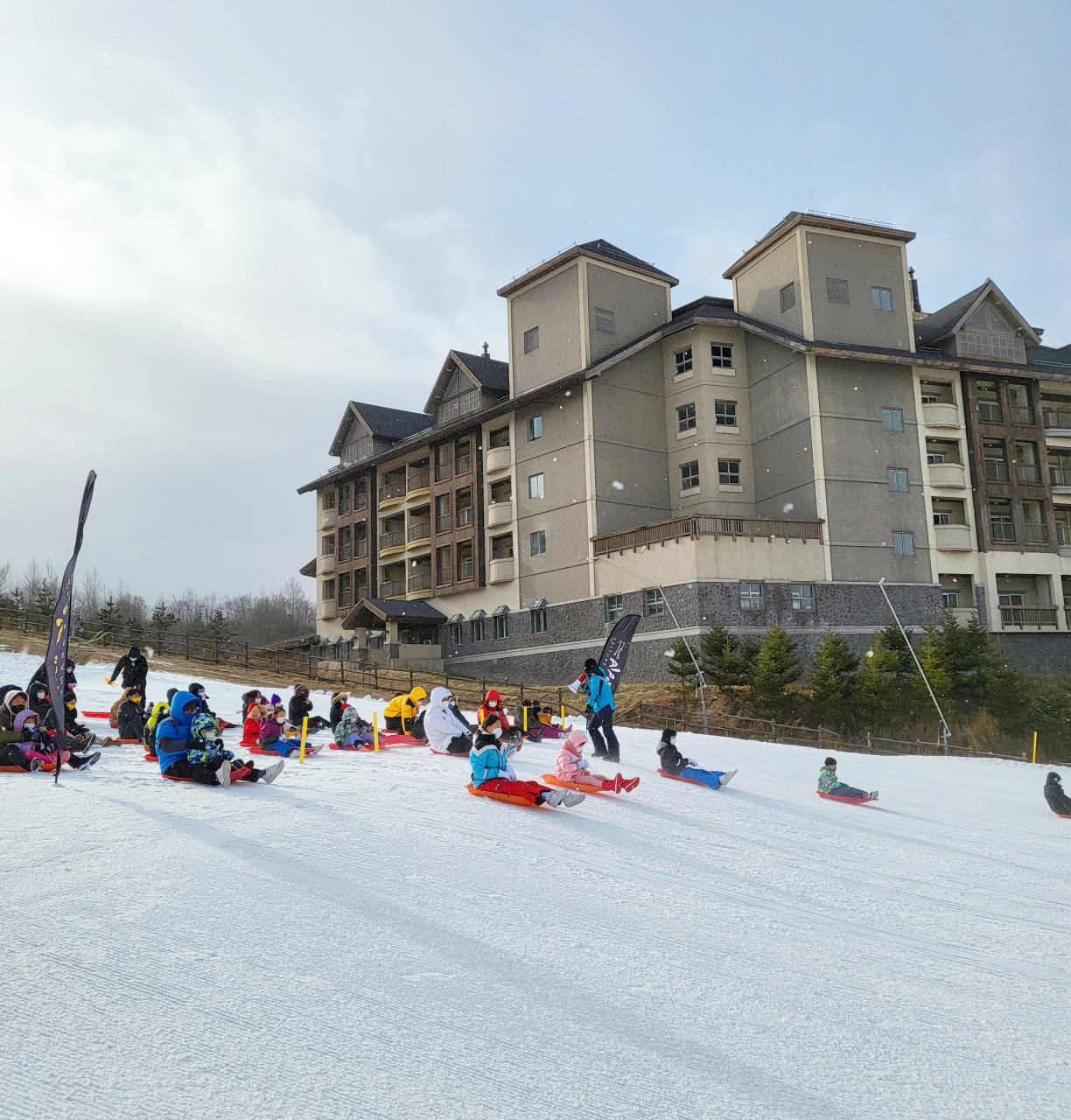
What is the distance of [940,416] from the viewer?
41.8m

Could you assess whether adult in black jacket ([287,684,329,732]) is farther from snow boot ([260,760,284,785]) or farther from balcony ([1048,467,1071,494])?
balcony ([1048,467,1071,494])

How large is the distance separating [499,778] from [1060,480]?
135ft

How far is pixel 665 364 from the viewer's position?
44.7m

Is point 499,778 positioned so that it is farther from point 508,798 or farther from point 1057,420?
point 1057,420

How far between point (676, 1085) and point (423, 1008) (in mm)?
1453

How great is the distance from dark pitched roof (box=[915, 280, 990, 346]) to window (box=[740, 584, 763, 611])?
16.0 metres

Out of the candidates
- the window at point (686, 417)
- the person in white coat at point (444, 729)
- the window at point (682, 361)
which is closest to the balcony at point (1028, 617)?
the window at point (686, 417)

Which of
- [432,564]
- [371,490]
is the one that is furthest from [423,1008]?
[371,490]

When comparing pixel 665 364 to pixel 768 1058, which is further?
pixel 665 364

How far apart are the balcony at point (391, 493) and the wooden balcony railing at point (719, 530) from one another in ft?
56.5

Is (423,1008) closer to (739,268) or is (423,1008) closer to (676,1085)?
(676,1085)

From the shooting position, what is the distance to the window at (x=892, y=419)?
41031 millimetres

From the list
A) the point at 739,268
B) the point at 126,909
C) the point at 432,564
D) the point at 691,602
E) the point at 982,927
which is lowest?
the point at 982,927

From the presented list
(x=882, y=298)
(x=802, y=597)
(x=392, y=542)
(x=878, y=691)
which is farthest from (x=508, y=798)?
(x=392, y=542)
